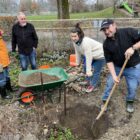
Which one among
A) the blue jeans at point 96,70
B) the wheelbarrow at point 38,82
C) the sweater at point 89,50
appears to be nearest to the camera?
the sweater at point 89,50

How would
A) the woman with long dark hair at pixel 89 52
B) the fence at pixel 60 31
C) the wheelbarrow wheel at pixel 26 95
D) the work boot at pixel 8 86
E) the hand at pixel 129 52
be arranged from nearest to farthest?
the hand at pixel 129 52
the woman with long dark hair at pixel 89 52
the wheelbarrow wheel at pixel 26 95
the work boot at pixel 8 86
the fence at pixel 60 31

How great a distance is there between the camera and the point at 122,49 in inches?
174

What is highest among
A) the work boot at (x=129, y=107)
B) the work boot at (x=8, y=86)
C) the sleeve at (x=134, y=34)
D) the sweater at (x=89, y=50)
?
the sleeve at (x=134, y=34)

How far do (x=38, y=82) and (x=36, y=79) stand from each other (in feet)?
0.39

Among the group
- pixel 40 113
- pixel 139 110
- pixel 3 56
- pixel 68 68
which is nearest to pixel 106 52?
pixel 139 110

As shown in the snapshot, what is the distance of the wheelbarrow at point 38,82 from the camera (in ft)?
16.9

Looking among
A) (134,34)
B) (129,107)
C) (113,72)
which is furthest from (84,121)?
(134,34)

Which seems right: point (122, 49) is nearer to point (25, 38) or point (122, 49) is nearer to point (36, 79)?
point (36, 79)

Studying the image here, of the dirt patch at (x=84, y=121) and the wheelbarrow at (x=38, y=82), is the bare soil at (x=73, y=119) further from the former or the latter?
the wheelbarrow at (x=38, y=82)

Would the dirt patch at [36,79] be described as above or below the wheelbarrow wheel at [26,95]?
above

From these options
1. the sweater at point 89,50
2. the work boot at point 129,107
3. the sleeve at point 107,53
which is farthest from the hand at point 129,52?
the work boot at point 129,107

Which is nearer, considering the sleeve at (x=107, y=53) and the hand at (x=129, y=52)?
the hand at (x=129, y=52)

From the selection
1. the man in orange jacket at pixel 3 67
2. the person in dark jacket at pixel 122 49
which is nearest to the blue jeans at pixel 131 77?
the person in dark jacket at pixel 122 49

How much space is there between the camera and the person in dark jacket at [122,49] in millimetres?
4273
